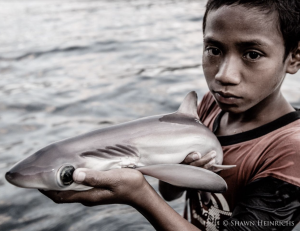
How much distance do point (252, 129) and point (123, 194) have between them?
0.87 metres

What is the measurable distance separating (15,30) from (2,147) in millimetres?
7754

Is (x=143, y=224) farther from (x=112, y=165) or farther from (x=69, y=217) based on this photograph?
(x=112, y=165)

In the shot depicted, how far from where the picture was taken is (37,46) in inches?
396

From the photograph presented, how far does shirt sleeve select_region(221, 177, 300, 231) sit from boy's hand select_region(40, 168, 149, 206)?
56 cm

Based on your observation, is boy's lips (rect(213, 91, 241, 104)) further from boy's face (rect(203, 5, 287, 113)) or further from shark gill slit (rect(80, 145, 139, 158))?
shark gill slit (rect(80, 145, 139, 158))

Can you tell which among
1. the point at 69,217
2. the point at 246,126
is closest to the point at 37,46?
the point at 69,217

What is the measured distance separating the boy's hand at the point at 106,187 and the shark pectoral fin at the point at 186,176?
0.09m

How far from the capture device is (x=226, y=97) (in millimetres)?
2438

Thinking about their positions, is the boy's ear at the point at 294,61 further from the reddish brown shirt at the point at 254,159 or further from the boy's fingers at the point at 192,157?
the boy's fingers at the point at 192,157

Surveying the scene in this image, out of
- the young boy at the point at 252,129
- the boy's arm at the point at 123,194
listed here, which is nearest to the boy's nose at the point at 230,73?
the young boy at the point at 252,129

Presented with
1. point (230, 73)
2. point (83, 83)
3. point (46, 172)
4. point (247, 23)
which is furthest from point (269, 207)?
point (83, 83)

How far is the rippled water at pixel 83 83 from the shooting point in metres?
4.11

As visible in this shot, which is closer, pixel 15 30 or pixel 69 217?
pixel 69 217

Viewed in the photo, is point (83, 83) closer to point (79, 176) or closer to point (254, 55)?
point (254, 55)
